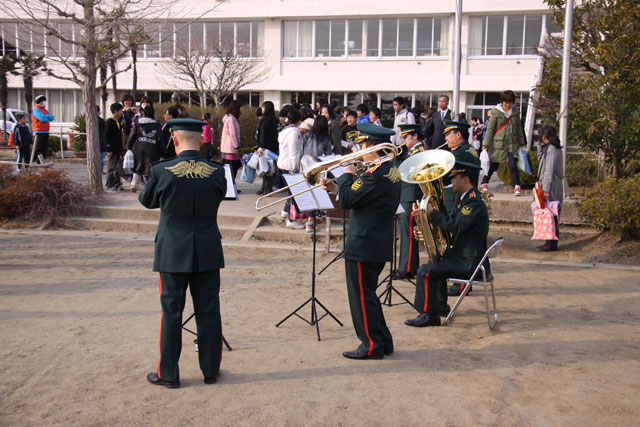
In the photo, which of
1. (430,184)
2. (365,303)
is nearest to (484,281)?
(430,184)

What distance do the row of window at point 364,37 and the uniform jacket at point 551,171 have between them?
21.4m

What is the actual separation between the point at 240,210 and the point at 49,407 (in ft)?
23.8

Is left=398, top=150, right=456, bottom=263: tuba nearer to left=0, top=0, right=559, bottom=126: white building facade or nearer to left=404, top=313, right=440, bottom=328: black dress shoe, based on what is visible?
left=404, top=313, right=440, bottom=328: black dress shoe

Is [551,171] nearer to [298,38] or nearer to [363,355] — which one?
[363,355]

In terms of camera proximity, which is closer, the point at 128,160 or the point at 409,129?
the point at 409,129

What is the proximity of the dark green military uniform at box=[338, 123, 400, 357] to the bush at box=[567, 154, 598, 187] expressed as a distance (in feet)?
33.9

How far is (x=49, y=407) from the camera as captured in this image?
4.39 m

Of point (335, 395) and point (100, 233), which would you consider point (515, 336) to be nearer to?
point (335, 395)

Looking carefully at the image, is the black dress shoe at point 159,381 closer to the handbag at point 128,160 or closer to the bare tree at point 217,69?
the handbag at point 128,160

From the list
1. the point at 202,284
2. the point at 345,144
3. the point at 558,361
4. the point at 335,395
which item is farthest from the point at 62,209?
the point at 558,361

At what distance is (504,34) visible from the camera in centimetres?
3011

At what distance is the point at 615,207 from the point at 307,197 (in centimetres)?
546

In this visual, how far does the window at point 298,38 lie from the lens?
107ft

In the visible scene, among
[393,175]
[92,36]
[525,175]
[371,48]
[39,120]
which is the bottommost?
[525,175]
